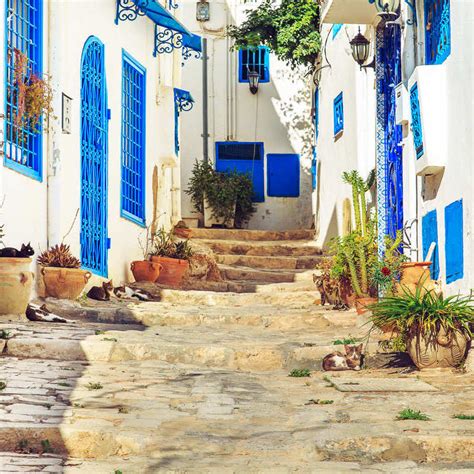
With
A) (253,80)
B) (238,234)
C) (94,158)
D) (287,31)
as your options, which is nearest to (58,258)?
(94,158)

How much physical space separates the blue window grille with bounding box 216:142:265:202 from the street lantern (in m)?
1.20

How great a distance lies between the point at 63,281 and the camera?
1157 centimetres

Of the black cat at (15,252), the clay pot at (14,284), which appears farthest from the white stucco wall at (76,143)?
the clay pot at (14,284)

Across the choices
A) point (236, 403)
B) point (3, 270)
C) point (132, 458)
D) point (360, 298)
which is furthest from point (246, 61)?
point (132, 458)

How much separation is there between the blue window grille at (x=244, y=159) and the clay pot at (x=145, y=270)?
8.01 m

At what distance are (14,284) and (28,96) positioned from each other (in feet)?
7.13

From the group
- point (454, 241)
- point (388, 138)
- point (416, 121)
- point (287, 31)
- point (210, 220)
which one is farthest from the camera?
point (210, 220)

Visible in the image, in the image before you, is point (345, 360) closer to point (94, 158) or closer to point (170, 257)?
point (94, 158)

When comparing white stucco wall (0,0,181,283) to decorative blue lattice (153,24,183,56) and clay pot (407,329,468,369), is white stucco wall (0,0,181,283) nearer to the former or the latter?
decorative blue lattice (153,24,183,56)

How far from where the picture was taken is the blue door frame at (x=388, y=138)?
1250 centimetres

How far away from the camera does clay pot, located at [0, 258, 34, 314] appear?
995 centimetres

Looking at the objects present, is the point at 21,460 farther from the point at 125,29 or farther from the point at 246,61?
the point at 246,61

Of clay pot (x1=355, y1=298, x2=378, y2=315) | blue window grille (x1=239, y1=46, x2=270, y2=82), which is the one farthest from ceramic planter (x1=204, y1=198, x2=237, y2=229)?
clay pot (x1=355, y1=298, x2=378, y2=315)

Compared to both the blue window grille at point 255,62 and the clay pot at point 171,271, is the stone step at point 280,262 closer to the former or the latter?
the clay pot at point 171,271
